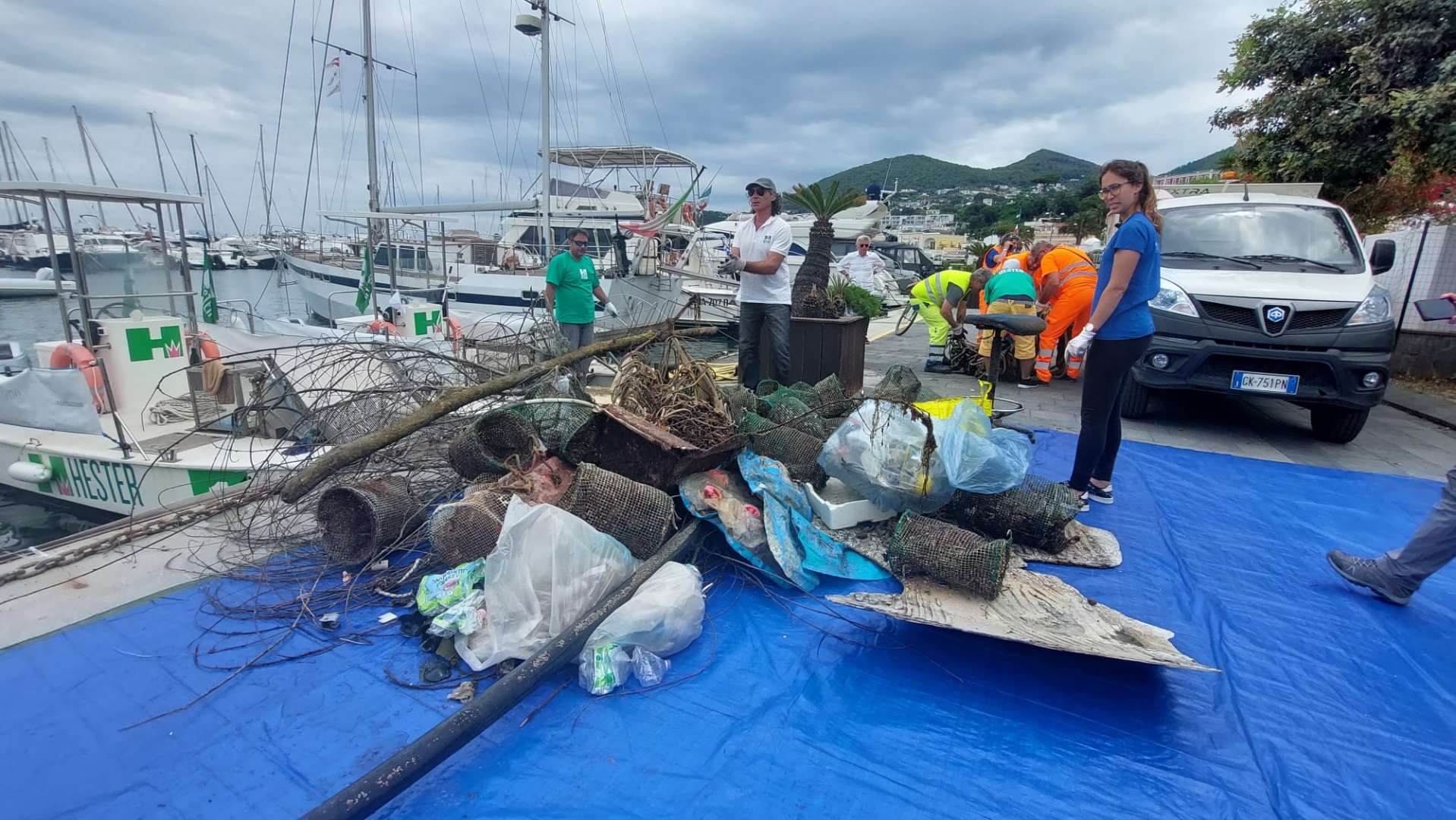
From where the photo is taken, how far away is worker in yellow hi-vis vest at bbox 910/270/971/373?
7.79 metres

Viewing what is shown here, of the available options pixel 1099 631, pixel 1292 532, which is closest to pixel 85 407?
pixel 1099 631

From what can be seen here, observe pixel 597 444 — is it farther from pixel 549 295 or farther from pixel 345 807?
pixel 549 295

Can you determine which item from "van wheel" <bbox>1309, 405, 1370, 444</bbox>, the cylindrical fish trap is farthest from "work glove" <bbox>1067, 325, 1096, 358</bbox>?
the cylindrical fish trap

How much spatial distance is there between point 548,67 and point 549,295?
8159 millimetres

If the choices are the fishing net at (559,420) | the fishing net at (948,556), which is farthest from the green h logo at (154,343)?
the fishing net at (948,556)

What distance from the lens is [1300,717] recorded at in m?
2.07

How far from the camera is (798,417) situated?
145 inches

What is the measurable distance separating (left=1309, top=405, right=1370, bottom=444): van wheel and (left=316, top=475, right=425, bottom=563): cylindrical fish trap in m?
6.76

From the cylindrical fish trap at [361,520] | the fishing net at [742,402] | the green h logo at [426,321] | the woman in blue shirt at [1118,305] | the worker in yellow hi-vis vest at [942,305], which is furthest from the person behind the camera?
the green h logo at [426,321]

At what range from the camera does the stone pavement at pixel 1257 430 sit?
16.2ft

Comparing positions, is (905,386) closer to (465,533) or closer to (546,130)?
(465,533)

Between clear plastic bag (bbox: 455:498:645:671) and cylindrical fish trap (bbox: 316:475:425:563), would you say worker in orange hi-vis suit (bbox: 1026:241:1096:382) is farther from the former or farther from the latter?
cylindrical fish trap (bbox: 316:475:425:563)

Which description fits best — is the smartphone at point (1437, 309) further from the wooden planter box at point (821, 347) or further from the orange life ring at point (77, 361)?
the orange life ring at point (77, 361)

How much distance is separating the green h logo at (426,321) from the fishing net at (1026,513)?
28.6 feet
